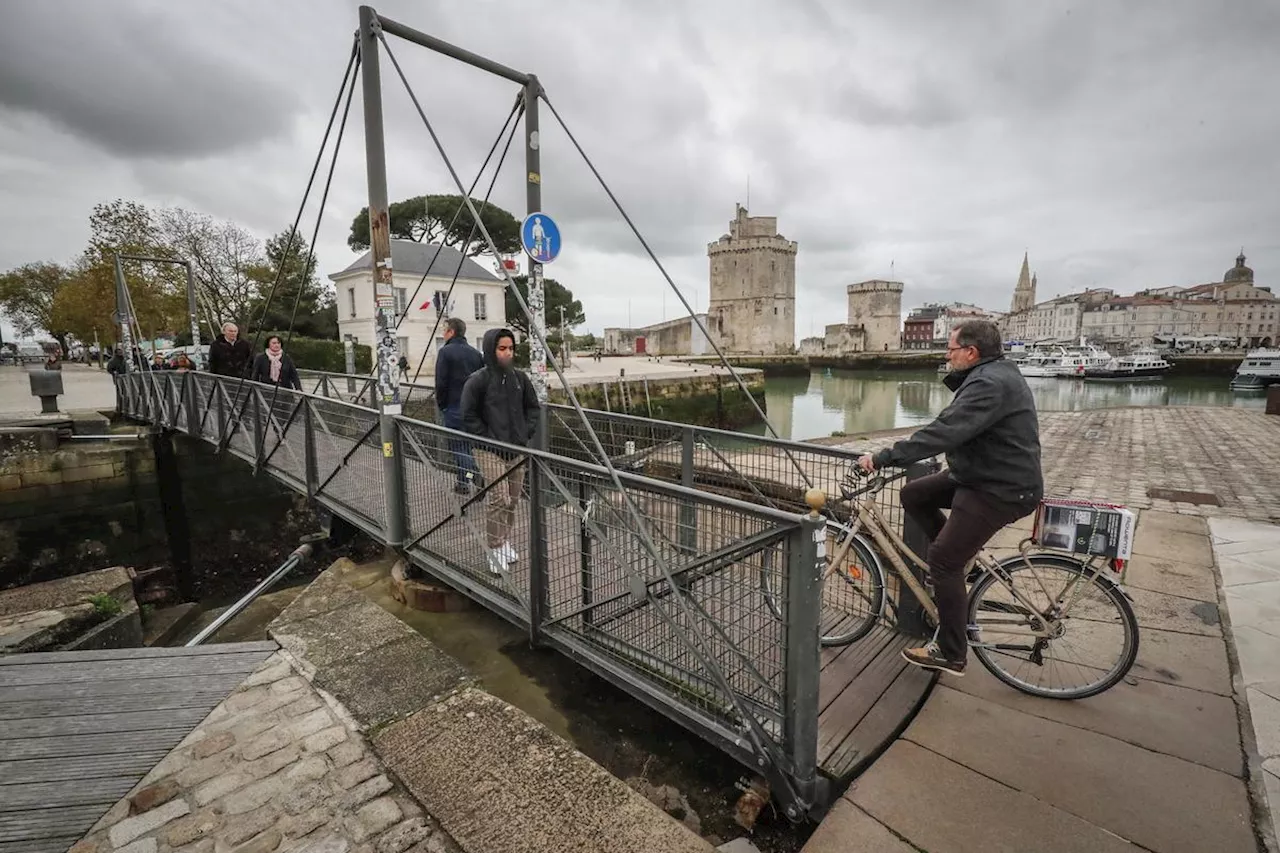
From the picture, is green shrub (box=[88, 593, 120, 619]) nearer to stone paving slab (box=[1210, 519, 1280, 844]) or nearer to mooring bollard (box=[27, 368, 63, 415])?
mooring bollard (box=[27, 368, 63, 415])

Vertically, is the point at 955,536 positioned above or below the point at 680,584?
above

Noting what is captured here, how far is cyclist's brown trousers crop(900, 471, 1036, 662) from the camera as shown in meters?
2.54

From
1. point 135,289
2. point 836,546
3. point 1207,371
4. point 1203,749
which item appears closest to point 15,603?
point 836,546

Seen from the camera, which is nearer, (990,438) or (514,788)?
(514,788)

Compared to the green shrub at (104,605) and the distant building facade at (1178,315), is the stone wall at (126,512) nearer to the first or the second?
the green shrub at (104,605)

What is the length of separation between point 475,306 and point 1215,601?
32.5 m

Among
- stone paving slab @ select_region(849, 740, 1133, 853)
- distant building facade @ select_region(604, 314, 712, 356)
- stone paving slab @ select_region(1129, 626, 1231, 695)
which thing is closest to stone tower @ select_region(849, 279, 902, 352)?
distant building facade @ select_region(604, 314, 712, 356)

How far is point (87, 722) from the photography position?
2805 millimetres

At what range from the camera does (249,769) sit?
2486 millimetres

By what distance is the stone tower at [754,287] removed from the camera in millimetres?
54125

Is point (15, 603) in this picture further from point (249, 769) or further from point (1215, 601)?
point (1215, 601)

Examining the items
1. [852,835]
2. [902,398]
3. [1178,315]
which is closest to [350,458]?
[852,835]

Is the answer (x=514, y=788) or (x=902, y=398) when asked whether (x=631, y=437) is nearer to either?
(x=514, y=788)

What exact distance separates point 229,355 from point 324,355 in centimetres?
1900
